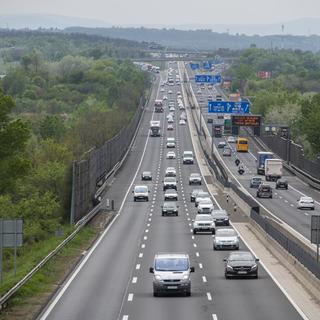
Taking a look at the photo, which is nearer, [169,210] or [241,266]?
[241,266]

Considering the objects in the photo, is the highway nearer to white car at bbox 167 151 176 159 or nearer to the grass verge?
white car at bbox 167 151 176 159

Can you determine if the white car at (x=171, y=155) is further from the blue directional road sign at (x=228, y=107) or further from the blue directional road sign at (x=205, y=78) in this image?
the blue directional road sign at (x=228, y=107)

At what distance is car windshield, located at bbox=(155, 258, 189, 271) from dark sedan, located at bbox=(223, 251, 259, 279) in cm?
574

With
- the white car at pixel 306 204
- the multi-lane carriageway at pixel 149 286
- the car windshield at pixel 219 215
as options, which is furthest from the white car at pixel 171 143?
the car windshield at pixel 219 215

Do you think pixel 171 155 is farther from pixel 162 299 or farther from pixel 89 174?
pixel 162 299

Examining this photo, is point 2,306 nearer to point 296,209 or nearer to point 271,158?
point 296,209

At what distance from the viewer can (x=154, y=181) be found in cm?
13825

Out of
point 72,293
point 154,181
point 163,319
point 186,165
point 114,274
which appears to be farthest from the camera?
point 186,165

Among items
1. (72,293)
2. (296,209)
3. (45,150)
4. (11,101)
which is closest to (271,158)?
(45,150)

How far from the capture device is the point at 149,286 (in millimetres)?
46375

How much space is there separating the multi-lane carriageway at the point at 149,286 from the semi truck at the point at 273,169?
47.8 meters

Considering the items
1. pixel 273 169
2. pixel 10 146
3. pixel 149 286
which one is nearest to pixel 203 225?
pixel 10 146

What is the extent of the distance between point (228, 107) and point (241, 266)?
9985 cm

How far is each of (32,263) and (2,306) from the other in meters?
16.7
